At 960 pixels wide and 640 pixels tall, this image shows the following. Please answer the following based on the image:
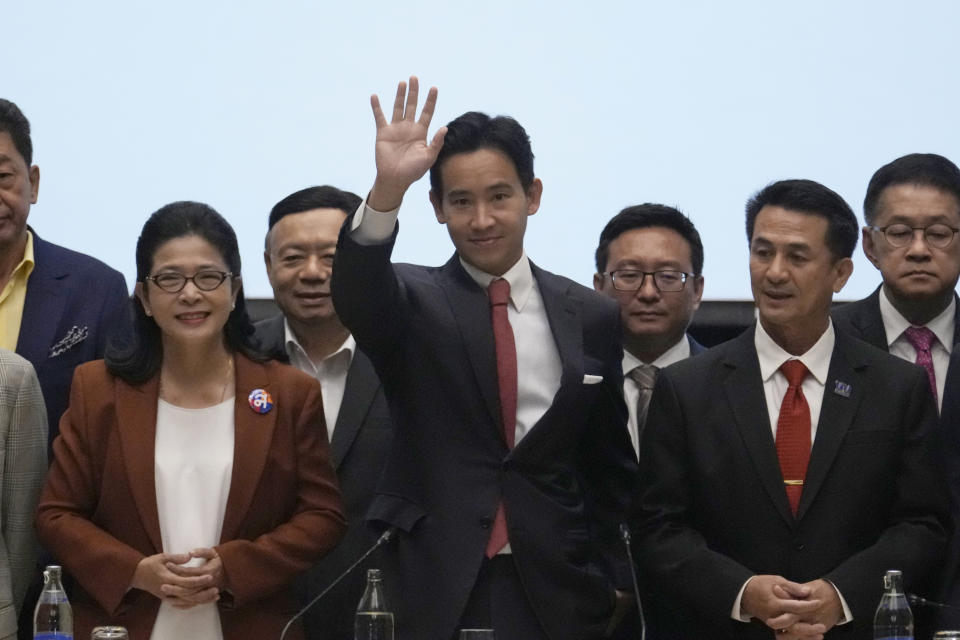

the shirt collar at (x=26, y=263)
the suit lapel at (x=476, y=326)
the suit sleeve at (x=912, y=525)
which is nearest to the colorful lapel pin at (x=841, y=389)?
the suit sleeve at (x=912, y=525)

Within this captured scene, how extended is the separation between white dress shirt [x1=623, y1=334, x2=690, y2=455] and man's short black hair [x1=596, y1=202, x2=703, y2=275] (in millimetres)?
225

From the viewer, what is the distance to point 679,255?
3.91m

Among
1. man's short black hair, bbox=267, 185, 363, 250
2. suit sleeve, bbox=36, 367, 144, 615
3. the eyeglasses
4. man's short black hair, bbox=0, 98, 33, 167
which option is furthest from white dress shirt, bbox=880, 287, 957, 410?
man's short black hair, bbox=0, 98, 33, 167

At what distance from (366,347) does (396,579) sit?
444mm

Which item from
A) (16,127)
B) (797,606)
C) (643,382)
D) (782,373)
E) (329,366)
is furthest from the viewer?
(643,382)

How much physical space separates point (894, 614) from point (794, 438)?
0.46 meters

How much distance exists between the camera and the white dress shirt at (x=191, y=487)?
2963 millimetres

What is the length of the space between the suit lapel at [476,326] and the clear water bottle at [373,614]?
39 cm

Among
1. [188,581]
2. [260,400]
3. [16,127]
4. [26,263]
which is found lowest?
[188,581]

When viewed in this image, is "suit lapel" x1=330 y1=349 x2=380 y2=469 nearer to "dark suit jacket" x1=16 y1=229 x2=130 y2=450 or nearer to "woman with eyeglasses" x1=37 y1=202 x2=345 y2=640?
"woman with eyeglasses" x1=37 y1=202 x2=345 y2=640

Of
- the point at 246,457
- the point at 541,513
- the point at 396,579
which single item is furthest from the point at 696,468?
the point at 246,457

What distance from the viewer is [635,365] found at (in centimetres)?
381

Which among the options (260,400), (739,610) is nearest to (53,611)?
(260,400)

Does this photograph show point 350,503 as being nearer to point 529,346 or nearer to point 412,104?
point 529,346
